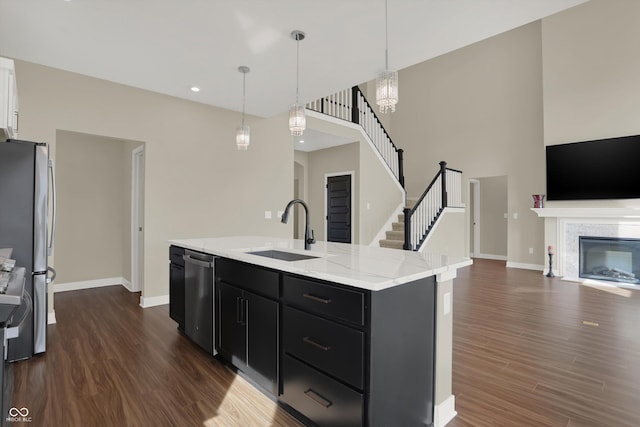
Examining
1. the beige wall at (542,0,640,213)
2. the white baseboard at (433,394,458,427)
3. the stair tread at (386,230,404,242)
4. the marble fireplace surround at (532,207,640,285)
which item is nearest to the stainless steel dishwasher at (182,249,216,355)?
the white baseboard at (433,394,458,427)

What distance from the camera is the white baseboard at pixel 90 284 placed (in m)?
5.02

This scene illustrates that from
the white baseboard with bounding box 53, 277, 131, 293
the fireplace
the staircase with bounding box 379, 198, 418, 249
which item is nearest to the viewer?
the white baseboard with bounding box 53, 277, 131, 293

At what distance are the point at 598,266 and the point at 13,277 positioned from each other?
788 cm

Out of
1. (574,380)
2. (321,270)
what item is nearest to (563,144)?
(574,380)

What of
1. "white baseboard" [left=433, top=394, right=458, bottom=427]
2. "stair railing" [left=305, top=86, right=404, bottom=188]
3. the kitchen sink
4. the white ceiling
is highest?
"stair railing" [left=305, top=86, right=404, bottom=188]

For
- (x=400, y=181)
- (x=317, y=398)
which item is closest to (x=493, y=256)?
(x=400, y=181)

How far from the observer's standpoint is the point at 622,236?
560 centimetres

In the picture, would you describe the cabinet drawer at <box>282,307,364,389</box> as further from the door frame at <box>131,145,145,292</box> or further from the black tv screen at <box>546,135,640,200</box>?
the black tv screen at <box>546,135,640,200</box>

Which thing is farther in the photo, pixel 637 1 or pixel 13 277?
→ pixel 637 1

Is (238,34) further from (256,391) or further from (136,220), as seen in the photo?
(136,220)

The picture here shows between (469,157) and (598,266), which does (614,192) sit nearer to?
(598,266)

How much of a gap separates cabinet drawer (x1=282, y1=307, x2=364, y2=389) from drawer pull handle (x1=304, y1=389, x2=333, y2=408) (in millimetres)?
151

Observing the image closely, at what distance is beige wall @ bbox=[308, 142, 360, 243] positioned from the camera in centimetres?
692

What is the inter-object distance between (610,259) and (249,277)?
21.9ft
